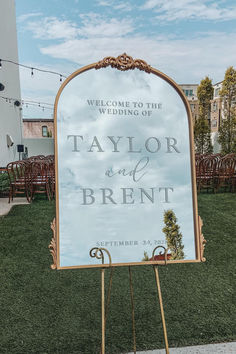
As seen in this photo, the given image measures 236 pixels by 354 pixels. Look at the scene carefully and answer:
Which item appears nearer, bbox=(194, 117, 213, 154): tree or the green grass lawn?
the green grass lawn

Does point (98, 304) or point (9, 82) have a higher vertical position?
point (9, 82)

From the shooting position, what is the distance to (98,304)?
2.75 metres

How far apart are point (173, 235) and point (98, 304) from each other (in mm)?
1417

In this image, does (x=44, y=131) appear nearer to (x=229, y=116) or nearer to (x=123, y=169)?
(x=229, y=116)

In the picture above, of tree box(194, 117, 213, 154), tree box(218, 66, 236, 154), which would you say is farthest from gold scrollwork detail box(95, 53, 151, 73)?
tree box(194, 117, 213, 154)

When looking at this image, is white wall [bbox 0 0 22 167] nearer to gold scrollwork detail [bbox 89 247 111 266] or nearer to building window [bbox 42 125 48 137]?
gold scrollwork detail [bbox 89 247 111 266]

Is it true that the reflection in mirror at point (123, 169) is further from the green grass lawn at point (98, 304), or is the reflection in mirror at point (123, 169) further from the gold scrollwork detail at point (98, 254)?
the green grass lawn at point (98, 304)

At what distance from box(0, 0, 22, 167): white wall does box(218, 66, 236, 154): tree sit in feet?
39.5

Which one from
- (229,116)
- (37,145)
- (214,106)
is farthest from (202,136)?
(214,106)

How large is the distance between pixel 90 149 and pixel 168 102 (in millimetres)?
531

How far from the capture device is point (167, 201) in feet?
5.68

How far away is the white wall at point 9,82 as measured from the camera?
14.6 metres

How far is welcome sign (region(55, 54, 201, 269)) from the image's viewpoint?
1.63m

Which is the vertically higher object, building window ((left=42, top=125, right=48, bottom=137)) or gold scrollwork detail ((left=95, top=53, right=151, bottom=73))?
building window ((left=42, top=125, right=48, bottom=137))
